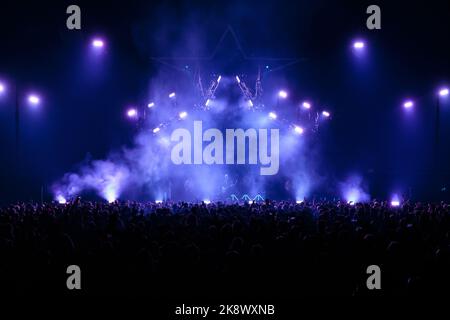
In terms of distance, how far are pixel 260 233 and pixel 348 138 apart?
20.3m

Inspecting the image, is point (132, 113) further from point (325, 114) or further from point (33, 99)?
point (325, 114)

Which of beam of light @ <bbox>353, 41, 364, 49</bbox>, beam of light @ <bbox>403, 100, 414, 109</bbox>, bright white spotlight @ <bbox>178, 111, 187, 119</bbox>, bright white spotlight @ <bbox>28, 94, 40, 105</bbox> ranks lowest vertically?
bright white spotlight @ <bbox>28, 94, 40, 105</bbox>

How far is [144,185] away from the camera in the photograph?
27.2 metres

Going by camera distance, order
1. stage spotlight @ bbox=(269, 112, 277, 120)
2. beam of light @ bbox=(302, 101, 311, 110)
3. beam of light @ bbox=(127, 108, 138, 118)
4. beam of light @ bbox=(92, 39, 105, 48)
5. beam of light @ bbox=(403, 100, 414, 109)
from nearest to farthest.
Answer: beam of light @ bbox=(92, 39, 105, 48) < beam of light @ bbox=(403, 100, 414, 109) < beam of light @ bbox=(127, 108, 138, 118) < beam of light @ bbox=(302, 101, 311, 110) < stage spotlight @ bbox=(269, 112, 277, 120)

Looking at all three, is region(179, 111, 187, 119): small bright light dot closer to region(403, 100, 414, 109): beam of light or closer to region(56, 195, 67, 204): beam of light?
region(56, 195, 67, 204): beam of light

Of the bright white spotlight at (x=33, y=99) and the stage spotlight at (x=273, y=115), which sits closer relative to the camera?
the bright white spotlight at (x=33, y=99)

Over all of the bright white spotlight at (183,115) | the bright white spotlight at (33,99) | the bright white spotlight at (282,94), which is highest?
the bright white spotlight at (282,94)

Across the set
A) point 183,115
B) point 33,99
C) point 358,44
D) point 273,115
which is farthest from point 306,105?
point 33,99

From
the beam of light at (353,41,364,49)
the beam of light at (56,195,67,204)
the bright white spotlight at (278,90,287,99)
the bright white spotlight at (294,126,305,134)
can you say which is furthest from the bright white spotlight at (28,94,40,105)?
the beam of light at (353,41,364,49)

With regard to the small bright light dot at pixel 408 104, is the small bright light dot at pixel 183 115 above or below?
above

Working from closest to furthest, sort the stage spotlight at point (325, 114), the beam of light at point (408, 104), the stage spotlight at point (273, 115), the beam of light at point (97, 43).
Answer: the beam of light at point (97, 43), the beam of light at point (408, 104), the stage spotlight at point (325, 114), the stage spotlight at point (273, 115)

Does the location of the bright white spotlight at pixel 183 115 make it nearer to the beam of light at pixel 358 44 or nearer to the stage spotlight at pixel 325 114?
the stage spotlight at pixel 325 114

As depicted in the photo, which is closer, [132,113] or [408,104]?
[408,104]

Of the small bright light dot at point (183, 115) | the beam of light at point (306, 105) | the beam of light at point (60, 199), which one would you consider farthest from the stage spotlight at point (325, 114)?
the beam of light at point (60, 199)
